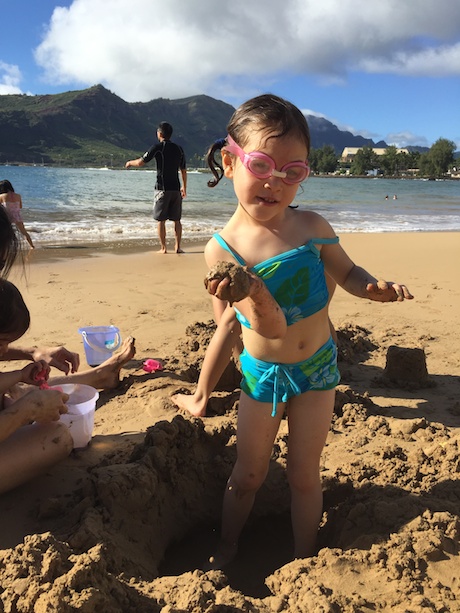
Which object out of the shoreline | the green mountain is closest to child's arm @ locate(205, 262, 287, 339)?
the shoreline

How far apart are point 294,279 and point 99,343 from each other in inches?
92.0

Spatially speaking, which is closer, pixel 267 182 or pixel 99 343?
pixel 267 182

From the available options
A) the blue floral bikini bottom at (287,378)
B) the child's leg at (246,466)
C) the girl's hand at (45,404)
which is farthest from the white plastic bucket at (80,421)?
the blue floral bikini bottom at (287,378)

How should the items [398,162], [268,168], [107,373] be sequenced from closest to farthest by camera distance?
[268,168] → [107,373] → [398,162]

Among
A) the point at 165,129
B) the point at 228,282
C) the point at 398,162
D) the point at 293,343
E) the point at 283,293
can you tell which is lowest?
the point at 293,343

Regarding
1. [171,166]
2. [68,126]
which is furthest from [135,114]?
[171,166]

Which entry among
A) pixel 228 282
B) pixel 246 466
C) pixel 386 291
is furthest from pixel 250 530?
pixel 228 282

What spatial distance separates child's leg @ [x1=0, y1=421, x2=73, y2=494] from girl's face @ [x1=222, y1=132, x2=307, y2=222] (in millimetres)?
1395

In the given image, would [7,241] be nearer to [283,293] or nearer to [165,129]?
[283,293]

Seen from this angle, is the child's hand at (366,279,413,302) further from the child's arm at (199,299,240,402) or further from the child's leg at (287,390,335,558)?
the child's arm at (199,299,240,402)

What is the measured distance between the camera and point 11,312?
2232 mm

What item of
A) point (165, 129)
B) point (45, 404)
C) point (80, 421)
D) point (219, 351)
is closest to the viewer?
point (45, 404)

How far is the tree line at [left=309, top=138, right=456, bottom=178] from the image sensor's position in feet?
319

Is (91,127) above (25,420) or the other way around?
above
